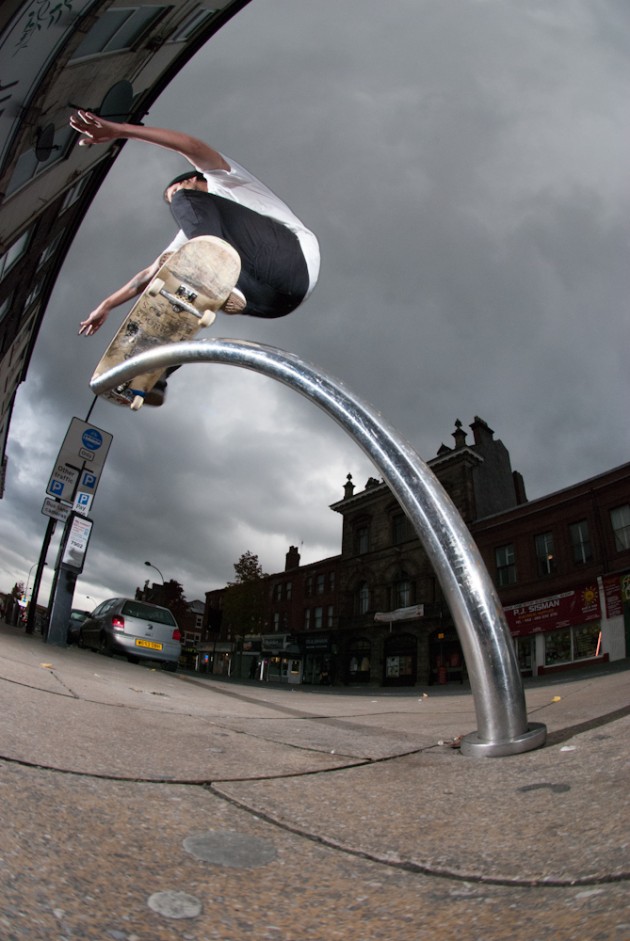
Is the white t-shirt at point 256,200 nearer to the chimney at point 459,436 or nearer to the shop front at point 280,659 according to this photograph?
the chimney at point 459,436

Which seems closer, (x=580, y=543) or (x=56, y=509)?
(x=56, y=509)

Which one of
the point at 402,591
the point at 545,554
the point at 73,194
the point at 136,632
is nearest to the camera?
the point at 136,632

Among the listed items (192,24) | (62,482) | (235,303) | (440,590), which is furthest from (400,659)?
(235,303)

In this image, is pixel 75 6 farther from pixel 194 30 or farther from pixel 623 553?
pixel 623 553

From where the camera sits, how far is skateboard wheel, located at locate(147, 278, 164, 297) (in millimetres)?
2682

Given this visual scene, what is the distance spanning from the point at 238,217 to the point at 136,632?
389 inches

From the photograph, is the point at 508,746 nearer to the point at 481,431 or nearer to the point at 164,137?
the point at 164,137

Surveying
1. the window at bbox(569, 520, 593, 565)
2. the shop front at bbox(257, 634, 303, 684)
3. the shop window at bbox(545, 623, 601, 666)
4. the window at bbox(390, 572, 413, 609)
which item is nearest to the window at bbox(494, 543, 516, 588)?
the window at bbox(569, 520, 593, 565)

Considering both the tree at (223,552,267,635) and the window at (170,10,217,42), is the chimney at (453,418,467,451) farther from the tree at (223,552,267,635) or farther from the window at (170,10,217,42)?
the window at (170,10,217,42)

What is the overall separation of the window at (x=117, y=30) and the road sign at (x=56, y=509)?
8.77 metres

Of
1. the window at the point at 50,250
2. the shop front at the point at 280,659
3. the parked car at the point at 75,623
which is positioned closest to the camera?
the parked car at the point at 75,623

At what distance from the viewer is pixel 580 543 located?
22.4 metres

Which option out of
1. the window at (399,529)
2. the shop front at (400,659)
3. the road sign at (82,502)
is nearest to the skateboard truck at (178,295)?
the road sign at (82,502)

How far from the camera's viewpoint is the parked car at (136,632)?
10.5 meters
